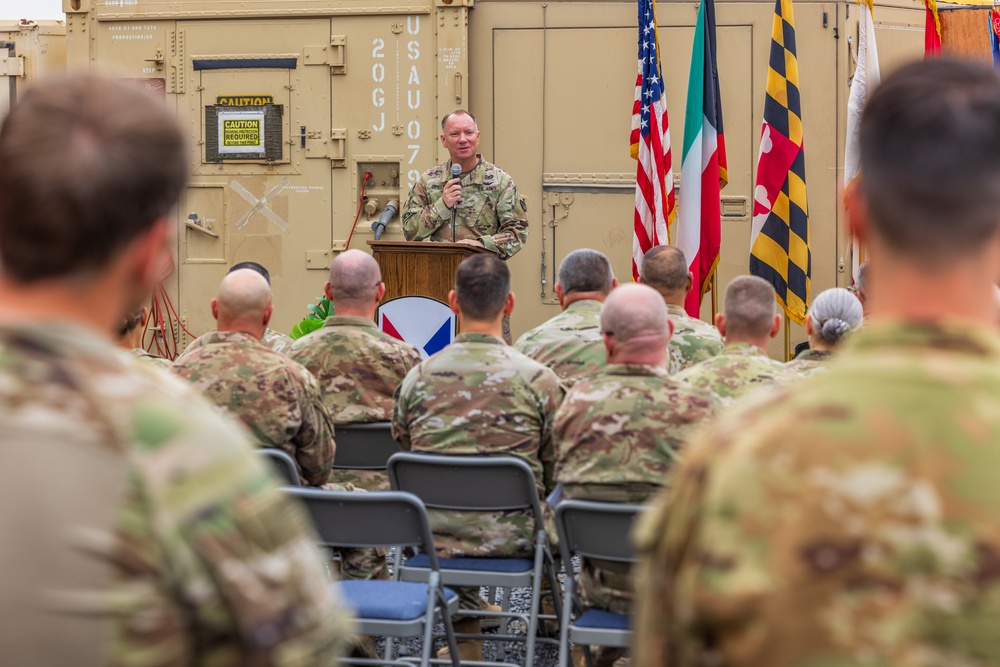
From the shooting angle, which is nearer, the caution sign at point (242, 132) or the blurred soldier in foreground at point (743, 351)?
the blurred soldier in foreground at point (743, 351)

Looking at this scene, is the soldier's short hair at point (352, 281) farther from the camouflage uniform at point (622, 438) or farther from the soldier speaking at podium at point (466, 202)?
the soldier speaking at podium at point (466, 202)

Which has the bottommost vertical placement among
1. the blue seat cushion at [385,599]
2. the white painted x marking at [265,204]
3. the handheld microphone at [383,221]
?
the blue seat cushion at [385,599]

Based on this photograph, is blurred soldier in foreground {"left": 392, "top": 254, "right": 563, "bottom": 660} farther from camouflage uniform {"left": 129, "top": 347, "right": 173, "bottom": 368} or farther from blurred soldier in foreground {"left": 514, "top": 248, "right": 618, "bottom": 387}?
camouflage uniform {"left": 129, "top": 347, "right": 173, "bottom": 368}

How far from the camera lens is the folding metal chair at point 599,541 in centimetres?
363

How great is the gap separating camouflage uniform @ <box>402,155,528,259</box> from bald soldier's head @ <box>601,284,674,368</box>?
3911 millimetres

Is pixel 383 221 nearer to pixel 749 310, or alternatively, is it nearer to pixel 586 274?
pixel 586 274

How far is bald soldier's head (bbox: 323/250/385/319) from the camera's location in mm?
5645

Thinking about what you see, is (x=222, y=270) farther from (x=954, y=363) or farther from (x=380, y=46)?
(x=954, y=363)

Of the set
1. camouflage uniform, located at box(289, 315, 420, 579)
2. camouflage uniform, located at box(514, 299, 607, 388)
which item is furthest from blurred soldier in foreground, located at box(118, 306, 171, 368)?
camouflage uniform, located at box(514, 299, 607, 388)

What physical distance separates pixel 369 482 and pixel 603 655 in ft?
4.87

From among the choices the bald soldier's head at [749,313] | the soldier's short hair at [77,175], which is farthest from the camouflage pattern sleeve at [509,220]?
the soldier's short hair at [77,175]

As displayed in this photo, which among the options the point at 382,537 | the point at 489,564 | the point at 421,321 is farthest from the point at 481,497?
the point at 421,321

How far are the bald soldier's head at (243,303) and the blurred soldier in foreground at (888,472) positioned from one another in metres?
3.72

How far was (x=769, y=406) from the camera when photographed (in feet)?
4.33
